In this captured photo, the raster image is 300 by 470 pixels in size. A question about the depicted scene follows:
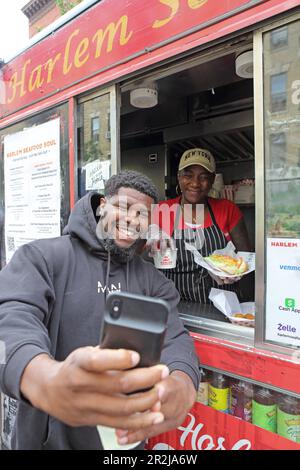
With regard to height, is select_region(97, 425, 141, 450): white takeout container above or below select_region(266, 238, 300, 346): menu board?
below

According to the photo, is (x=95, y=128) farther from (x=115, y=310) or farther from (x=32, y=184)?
(x=115, y=310)

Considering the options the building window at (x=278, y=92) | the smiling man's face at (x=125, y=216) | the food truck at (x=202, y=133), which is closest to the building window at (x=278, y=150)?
the food truck at (x=202, y=133)

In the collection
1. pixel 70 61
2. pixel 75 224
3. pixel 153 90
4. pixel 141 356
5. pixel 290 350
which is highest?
pixel 70 61

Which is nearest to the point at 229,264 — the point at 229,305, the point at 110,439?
the point at 229,305

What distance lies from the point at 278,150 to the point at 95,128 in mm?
1231

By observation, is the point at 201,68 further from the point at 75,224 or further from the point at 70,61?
the point at 75,224

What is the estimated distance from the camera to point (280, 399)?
1.44 meters

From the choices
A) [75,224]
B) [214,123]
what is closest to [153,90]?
[214,123]

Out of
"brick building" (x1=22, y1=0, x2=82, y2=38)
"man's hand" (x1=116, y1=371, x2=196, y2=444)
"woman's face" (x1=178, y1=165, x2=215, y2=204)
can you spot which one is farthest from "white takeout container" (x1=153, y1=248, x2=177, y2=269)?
"brick building" (x1=22, y1=0, x2=82, y2=38)

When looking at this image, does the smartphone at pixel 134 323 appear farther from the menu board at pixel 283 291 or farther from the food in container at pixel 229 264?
the food in container at pixel 229 264

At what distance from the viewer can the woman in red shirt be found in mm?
2367

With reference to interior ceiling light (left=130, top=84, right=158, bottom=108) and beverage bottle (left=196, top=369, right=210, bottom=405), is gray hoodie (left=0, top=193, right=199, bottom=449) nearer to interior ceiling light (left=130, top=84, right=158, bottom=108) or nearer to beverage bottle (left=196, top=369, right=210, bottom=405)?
beverage bottle (left=196, top=369, right=210, bottom=405)

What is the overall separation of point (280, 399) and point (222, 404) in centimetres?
30

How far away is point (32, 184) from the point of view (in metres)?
2.74
